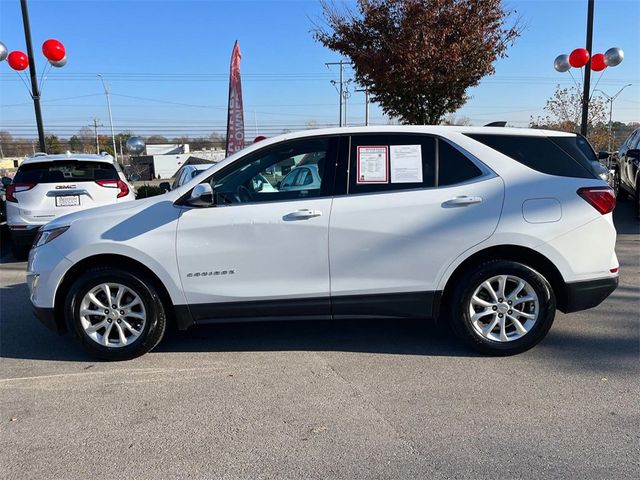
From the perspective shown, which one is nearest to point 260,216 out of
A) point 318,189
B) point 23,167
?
point 318,189

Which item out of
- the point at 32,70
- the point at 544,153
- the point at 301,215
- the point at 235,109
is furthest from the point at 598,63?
the point at 32,70

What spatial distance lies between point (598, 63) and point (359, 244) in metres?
11.9

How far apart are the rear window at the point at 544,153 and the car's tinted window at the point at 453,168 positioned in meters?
0.22

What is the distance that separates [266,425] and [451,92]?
1025 cm

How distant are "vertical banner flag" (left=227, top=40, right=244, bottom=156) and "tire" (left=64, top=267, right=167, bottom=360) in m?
11.3

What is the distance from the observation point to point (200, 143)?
293ft

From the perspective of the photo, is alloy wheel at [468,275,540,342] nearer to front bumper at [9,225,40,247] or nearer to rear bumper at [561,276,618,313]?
rear bumper at [561,276,618,313]

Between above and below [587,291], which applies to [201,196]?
above

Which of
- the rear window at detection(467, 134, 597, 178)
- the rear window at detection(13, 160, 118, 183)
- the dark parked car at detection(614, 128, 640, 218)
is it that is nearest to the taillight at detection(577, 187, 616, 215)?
the rear window at detection(467, 134, 597, 178)

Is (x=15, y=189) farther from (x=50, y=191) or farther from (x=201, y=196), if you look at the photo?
(x=201, y=196)

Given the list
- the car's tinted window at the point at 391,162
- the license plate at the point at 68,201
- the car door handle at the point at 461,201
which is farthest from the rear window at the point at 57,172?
the car door handle at the point at 461,201

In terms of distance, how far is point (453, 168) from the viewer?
12.9 feet

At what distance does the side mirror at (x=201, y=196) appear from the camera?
3824 millimetres

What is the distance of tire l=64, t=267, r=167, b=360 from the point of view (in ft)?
13.0
